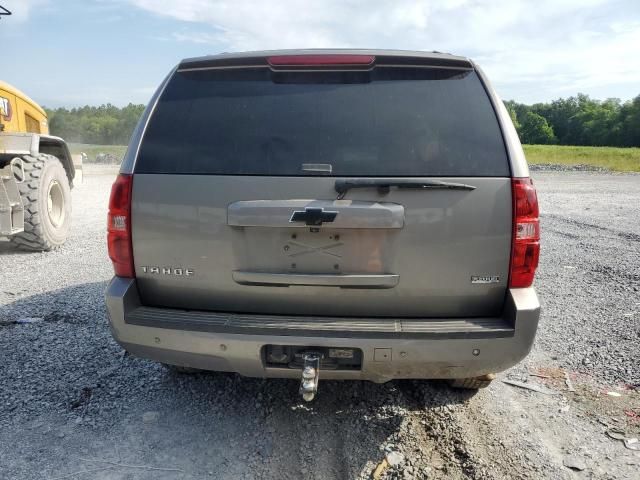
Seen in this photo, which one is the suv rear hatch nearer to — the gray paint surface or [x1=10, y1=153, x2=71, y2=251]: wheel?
the gray paint surface

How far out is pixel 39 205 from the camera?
23.6ft

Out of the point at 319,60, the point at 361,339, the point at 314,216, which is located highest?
the point at 319,60

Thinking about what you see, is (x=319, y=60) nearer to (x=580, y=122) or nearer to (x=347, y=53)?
(x=347, y=53)

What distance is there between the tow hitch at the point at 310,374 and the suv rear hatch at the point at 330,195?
250 millimetres

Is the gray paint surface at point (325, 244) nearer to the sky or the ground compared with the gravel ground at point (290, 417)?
nearer to the sky

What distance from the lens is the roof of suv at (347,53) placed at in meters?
2.77

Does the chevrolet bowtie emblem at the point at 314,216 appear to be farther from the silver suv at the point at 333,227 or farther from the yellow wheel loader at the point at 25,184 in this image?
the yellow wheel loader at the point at 25,184

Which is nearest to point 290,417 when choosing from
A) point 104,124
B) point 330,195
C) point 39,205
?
point 330,195

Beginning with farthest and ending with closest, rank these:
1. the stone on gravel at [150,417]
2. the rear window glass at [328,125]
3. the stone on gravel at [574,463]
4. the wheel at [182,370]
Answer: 1. the wheel at [182,370]
2. the stone on gravel at [150,417]
3. the stone on gravel at [574,463]
4. the rear window glass at [328,125]

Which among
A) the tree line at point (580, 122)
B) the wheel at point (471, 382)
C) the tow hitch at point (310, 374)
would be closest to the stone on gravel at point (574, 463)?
the wheel at point (471, 382)

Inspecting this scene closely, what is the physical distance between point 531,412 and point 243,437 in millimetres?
1823

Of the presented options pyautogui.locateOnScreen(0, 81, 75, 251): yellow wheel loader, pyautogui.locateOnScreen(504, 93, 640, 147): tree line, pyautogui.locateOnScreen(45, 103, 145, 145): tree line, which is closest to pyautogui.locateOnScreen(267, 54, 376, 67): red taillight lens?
pyautogui.locateOnScreen(0, 81, 75, 251): yellow wheel loader

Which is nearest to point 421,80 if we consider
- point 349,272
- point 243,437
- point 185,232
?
point 349,272

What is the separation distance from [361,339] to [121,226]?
4.52 ft
